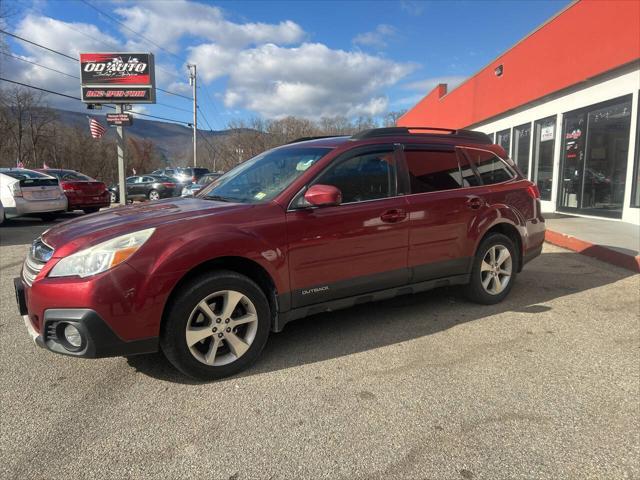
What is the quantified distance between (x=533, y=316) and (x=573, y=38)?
1036 centimetres

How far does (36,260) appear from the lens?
10.0ft

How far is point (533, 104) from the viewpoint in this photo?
1437 cm

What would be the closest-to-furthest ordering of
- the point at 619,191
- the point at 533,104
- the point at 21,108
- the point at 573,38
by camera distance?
the point at 619,191 → the point at 573,38 → the point at 533,104 → the point at 21,108

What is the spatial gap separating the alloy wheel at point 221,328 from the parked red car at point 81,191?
40.1 feet

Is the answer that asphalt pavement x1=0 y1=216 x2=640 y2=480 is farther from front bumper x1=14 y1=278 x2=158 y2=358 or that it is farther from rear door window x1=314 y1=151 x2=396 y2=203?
rear door window x1=314 y1=151 x2=396 y2=203

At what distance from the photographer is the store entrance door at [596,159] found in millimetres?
10156

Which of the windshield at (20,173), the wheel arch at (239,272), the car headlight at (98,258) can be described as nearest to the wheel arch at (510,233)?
the wheel arch at (239,272)

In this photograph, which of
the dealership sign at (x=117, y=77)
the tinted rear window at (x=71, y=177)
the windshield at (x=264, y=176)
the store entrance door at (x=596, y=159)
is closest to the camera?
the windshield at (x=264, y=176)

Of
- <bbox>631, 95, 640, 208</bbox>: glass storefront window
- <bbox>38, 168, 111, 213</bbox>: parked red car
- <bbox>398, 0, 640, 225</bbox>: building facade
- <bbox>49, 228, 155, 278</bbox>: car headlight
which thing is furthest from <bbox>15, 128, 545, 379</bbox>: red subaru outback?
<bbox>38, 168, 111, 213</bbox>: parked red car

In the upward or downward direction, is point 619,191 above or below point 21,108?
below

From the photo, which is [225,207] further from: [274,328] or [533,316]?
[533,316]

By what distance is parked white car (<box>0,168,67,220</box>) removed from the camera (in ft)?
34.9

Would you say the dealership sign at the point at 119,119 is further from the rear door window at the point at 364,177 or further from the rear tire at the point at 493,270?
the rear tire at the point at 493,270

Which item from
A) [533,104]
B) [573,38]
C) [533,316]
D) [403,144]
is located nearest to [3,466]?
[403,144]
